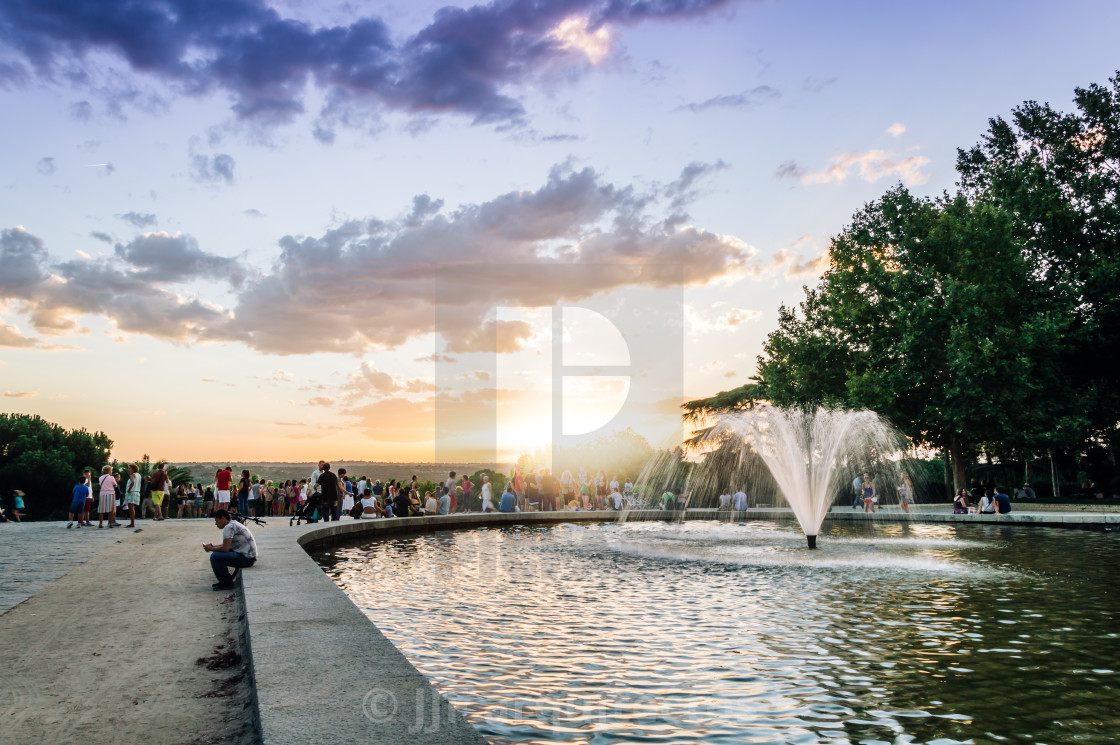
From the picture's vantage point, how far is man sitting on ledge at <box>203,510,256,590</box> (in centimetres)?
1013

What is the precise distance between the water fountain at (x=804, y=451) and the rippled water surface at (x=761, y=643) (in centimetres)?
535

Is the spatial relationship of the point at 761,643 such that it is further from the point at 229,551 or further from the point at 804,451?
the point at 804,451

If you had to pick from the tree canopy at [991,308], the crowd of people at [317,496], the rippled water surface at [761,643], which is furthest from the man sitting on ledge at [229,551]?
the tree canopy at [991,308]

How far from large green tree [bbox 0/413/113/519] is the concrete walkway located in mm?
33427

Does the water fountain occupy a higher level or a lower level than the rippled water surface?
higher

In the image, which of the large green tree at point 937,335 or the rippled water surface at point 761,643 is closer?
the rippled water surface at point 761,643

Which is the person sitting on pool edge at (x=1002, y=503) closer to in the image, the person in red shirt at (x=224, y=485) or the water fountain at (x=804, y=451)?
the water fountain at (x=804, y=451)

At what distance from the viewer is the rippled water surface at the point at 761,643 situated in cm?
564

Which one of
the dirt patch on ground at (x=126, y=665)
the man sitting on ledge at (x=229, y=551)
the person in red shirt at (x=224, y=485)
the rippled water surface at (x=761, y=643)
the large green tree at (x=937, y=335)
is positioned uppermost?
the large green tree at (x=937, y=335)

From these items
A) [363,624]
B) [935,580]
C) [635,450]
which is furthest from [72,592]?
[635,450]

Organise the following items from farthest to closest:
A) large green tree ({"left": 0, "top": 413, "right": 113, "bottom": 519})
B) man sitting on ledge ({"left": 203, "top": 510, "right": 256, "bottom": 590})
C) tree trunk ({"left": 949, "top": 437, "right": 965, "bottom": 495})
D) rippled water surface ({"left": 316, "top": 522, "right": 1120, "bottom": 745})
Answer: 1. large green tree ({"left": 0, "top": 413, "right": 113, "bottom": 519})
2. tree trunk ({"left": 949, "top": 437, "right": 965, "bottom": 495})
3. man sitting on ledge ({"left": 203, "top": 510, "right": 256, "bottom": 590})
4. rippled water surface ({"left": 316, "top": 522, "right": 1120, "bottom": 745})

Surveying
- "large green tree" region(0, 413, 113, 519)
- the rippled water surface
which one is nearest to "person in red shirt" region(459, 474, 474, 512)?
the rippled water surface

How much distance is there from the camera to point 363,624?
269 inches

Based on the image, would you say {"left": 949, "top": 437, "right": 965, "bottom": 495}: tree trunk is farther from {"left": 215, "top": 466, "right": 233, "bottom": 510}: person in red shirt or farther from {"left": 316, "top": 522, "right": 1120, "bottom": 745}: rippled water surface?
{"left": 215, "top": 466, "right": 233, "bottom": 510}: person in red shirt
